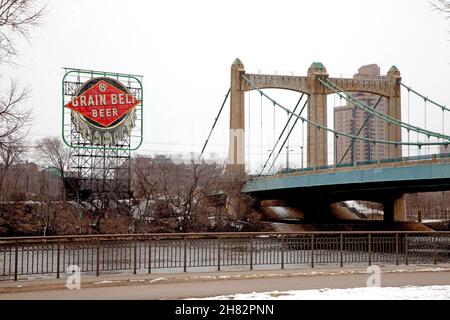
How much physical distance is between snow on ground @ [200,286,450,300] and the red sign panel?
3642 cm

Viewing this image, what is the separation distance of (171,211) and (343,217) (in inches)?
931

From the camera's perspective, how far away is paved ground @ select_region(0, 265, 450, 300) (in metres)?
10.9

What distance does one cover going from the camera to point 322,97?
59.3m

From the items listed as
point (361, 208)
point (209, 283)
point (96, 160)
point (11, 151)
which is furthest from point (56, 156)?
point (209, 283)

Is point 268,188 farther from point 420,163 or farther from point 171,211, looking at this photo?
point 420,163

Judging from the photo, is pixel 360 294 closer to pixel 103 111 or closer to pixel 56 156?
pixel 103 111

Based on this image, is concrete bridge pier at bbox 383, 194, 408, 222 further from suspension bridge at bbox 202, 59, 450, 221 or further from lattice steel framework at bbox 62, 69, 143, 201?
lattice steel framework at bbox 62, 69, 143, 201

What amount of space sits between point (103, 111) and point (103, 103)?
0.64m

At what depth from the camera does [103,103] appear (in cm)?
4594

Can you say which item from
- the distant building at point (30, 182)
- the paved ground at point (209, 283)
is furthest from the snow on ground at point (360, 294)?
the distant building at point (30, 182)

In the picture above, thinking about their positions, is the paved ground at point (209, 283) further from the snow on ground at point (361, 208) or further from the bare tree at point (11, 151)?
the snow on ground at point (361, 208)

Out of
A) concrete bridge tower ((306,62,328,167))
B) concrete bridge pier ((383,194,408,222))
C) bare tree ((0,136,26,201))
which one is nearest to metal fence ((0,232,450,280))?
bare tree ((0,136,26,201))
